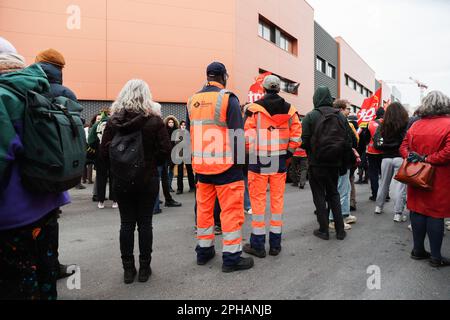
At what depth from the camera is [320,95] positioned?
4719mm

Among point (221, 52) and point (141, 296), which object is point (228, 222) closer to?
point (141, 296)

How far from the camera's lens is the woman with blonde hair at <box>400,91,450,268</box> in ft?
11.6

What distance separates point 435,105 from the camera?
3662 mm

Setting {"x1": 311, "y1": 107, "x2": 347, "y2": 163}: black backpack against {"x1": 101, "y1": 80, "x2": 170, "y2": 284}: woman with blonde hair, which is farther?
{"x1": 311, "y1": 107, "x2": 347, "y2": 163}: black backpack

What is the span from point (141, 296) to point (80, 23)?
13.4 metres

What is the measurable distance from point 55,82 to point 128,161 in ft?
4.02

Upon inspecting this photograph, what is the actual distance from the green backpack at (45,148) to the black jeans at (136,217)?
104 centimetres

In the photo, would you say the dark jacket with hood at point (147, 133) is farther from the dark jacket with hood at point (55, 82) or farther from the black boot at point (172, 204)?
the black boot at point (172, 204)

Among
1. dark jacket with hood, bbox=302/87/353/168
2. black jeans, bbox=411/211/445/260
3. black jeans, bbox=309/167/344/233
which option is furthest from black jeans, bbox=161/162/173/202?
black jeans, bbox=411/211/445/260

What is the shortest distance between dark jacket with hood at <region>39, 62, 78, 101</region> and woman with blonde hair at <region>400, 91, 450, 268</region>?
3776 millimetres

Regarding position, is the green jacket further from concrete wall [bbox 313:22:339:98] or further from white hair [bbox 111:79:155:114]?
concrete wall [bbox 313:22:339:98]

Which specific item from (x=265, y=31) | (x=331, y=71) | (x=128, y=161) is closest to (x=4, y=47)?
(x=128, y=161)

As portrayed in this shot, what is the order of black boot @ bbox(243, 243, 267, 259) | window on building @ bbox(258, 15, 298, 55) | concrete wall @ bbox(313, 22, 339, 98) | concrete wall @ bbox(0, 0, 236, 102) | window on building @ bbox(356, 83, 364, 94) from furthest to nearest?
window on building @ bbox(356, 83, 364, 94), concrete wall @ bbox(313, 22, 339, 98), window on building @ bbox(258, 15, 298, 55), concrete wall @ bbox(0, 0, 236, 102), black boot @ bbox(243, 243, 267, 259)

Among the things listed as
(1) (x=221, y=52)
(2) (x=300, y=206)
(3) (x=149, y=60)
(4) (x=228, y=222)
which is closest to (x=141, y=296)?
(4) (x=228, y=222)
